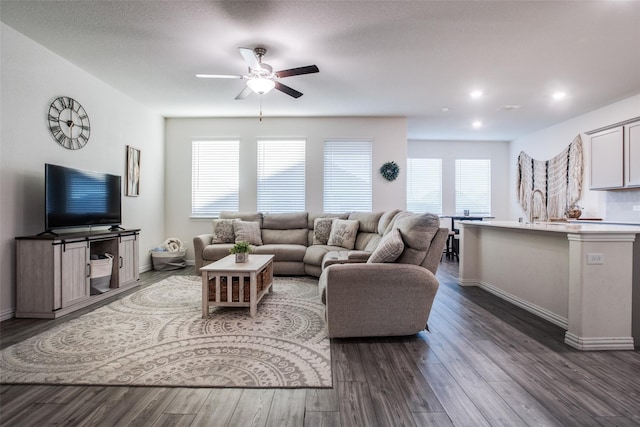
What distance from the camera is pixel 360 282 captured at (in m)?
2.38

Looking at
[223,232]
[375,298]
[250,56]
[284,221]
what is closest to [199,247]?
[223,232]

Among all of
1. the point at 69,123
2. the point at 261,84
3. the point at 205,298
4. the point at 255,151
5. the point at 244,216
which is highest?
the point at 261,84

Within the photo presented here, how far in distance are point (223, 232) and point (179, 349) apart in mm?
2796

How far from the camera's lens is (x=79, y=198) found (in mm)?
3434

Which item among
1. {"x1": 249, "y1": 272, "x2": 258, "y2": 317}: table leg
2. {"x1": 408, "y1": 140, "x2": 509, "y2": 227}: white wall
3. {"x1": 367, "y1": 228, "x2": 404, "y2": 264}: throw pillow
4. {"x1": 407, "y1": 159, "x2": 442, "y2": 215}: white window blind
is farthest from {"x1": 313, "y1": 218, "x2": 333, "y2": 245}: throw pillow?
{"x1": 408, "y1": 140, "x2": 509, "y2": 227}: white wall

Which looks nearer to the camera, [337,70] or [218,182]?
[337,70]

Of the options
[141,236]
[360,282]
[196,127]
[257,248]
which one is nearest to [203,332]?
[360,282]

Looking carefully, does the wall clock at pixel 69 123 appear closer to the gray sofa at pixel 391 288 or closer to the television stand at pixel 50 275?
the television stand at pixel 50 275

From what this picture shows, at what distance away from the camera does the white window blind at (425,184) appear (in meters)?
7.66

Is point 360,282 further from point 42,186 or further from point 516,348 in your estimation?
point 42,186

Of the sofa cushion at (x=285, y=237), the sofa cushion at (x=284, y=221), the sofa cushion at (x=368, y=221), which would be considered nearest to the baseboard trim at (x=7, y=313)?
the sofa cushion at (x=285, y=237)

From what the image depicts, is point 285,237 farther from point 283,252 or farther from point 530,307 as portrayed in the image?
point 530,307

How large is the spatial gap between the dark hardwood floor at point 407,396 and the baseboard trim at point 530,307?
0.51 m

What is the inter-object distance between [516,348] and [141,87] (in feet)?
17.6
